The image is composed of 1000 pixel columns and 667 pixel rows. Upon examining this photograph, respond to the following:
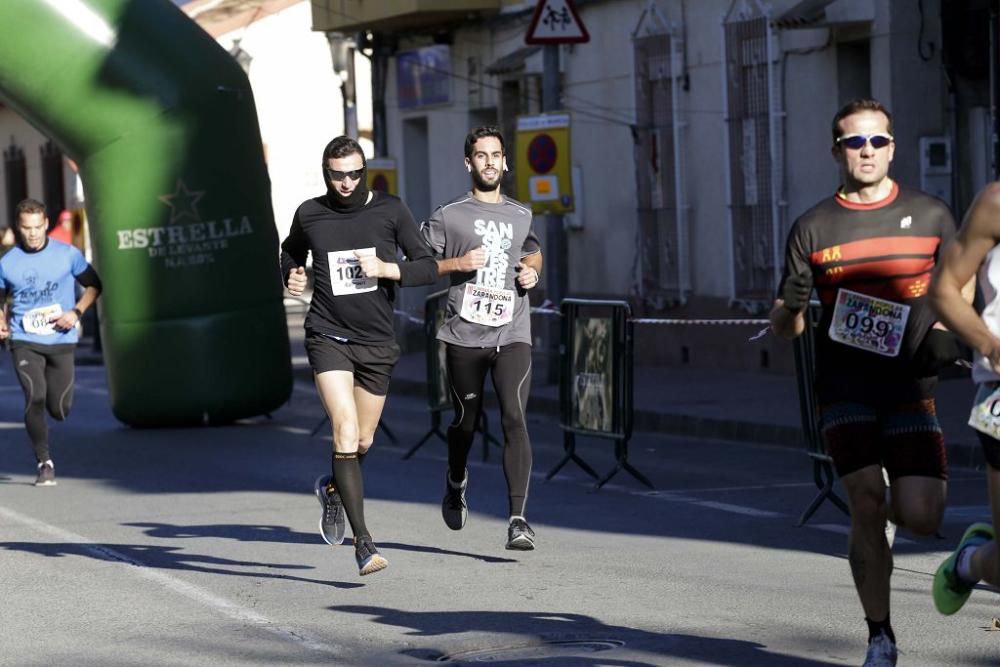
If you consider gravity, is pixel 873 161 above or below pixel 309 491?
above

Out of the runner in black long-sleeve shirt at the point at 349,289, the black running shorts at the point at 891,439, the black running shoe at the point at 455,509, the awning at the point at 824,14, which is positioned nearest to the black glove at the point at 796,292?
the black running shorts at the point at 891,439

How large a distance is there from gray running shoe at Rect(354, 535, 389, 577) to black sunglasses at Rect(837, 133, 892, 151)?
3067mm

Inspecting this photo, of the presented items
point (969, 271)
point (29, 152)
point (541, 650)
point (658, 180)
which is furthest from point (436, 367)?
point (29, 152)

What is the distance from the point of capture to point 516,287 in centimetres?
969

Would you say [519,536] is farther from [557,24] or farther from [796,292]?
[557,24]

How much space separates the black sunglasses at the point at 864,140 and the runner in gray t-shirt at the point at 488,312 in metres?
3.24

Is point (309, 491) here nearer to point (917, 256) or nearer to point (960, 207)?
point (917, 256)

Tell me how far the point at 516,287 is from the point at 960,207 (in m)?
9.28

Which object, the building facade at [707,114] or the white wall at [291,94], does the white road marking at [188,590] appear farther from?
the white wall at [291,94]

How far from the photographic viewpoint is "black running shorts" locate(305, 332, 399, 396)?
902 centimetres

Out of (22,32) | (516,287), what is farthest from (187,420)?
(516,287)

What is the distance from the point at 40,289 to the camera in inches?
531

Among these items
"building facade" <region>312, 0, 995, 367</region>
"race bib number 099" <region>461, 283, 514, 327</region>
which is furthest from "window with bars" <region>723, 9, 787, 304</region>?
"race bib number 099" <region>461, 283, 514, 327</region>

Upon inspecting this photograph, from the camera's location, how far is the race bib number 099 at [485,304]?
959cm
